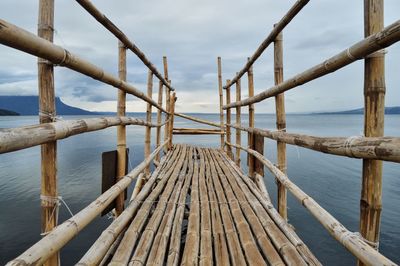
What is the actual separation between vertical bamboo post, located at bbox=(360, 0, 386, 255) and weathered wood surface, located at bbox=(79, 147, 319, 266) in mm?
629

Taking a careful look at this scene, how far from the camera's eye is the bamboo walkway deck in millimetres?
1974

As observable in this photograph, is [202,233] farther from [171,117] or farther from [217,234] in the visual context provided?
[171,117]

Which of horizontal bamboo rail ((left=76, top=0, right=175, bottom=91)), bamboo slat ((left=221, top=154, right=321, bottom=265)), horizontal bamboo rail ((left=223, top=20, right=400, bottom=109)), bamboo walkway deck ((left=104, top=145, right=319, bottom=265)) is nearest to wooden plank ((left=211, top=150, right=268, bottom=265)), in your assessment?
bamboo walkway deck ((left=104, top=145, right=319, bottom=265))

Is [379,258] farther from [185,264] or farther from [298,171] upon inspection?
[298,171]

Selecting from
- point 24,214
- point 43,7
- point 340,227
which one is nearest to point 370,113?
point 340,227

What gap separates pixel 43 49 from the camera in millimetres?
1335

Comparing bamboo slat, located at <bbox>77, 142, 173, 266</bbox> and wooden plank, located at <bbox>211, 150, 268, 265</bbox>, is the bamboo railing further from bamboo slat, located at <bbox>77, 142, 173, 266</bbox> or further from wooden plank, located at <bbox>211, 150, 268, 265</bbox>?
bamboo slat, located at <bbox>77, 142, 173, 266</bbox>

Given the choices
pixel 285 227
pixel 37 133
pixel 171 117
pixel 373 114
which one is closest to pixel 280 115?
pixel 285 227

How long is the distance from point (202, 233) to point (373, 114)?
5.92 feet

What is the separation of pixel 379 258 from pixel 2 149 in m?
1.84

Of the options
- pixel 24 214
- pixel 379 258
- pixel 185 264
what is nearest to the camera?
pixel 379 258

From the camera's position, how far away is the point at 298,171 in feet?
47.4

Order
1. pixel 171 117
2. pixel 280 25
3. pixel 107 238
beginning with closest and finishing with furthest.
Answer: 1. pixel 107 238
2. pixel 280 25
3. pixel 171 117

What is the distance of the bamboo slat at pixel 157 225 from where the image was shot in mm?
1946
